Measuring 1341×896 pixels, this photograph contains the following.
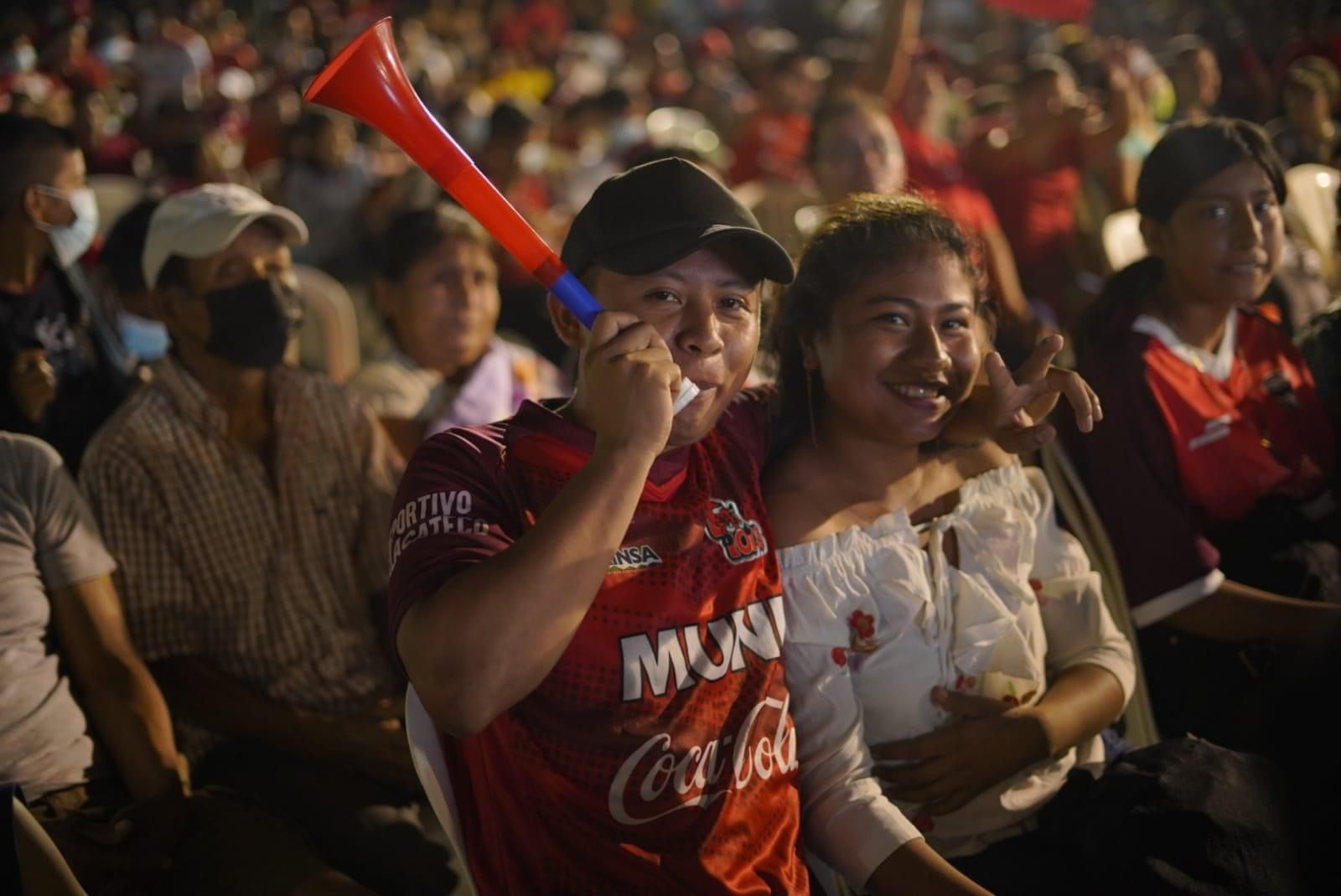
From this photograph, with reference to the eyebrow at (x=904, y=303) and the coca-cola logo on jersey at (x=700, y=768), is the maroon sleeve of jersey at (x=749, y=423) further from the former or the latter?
the coca-cola logo on jersey at (x=700, y=768)

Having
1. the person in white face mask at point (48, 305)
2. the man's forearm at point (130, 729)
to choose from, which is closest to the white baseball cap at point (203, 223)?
the person in white face mask at point (48, 305)

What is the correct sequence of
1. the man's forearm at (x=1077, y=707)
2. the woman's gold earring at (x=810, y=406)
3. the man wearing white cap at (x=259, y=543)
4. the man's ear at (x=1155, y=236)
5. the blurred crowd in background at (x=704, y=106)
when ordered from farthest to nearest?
the blurred crowd in background at (x=704, y=106) → the man's ear at (x=1155, y=236) → the man wearing white cap at (x=259, y=543) → the woman's gold earring at (x=810, y=406) → the man's forearm at (x=1077, y=707)

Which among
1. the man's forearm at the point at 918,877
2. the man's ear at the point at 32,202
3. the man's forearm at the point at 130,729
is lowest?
the man's forearm at the point at 918,877

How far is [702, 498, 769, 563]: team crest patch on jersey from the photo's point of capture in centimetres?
170

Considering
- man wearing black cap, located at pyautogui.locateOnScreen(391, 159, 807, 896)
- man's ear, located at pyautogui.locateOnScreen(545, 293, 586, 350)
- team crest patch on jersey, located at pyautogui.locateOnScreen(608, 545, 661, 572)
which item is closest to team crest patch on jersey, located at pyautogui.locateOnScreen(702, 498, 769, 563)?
man wearing black cap, located at pyautogui.locateOnScreen(391, 159, 807, 896)

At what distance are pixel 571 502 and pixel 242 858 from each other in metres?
1.11

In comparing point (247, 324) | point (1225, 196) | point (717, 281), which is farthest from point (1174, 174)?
point (247, 324)

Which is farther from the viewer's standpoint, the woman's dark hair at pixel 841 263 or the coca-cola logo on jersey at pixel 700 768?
the woman's dark hair at pixel 841 263

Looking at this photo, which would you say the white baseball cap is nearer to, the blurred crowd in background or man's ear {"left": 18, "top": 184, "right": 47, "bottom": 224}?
man's ear {"left": 18, "top": 184, "right": 47, "bottom": 224}

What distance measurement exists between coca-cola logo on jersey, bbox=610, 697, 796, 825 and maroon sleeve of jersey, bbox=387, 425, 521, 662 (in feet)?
1.18

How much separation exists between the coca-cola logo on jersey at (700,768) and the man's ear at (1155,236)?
59.0 inches

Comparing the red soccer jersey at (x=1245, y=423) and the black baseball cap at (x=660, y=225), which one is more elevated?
the black baseball cap at (x=660, y=225)

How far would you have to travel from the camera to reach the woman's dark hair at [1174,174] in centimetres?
245

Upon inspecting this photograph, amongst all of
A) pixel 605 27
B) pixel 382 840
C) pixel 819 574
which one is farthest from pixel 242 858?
pixel 605 27
